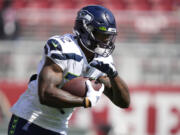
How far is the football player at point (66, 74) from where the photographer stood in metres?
3.49

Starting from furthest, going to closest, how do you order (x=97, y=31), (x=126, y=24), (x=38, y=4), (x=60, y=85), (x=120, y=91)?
(x=38, y=4) → (x=126, y=24) → (x=120, y=91) → (x=97, y=31) → (x=60, y=85)

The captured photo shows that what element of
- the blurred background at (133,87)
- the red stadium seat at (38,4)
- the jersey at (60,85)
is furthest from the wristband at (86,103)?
the red stadium seat at (38,4)

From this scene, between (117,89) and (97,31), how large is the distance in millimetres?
518

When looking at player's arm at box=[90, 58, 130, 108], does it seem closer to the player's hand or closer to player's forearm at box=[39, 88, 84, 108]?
the player's hand

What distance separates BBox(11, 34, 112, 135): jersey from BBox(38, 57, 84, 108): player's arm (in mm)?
66

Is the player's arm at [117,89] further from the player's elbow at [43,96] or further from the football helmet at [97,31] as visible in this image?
the player's elbow at [43,96]

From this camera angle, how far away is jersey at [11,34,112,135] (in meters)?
3.57

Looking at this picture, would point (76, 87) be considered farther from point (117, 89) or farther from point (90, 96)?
point (117, 89)

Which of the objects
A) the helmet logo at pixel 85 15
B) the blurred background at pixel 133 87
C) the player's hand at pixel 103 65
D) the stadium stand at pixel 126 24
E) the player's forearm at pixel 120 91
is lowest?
Answer: the blurred background at pixel 133 87

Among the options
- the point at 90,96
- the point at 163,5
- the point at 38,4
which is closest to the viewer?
the point at 90,96

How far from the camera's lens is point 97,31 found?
3.77 metres

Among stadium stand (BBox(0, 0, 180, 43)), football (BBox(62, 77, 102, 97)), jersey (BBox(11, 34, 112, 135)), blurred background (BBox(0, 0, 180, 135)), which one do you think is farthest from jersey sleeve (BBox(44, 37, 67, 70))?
stadium stand (BBox(0, 0, 180, 43))

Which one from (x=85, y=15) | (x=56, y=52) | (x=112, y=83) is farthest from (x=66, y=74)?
(x=85, y=15)

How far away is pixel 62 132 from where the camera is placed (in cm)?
380
